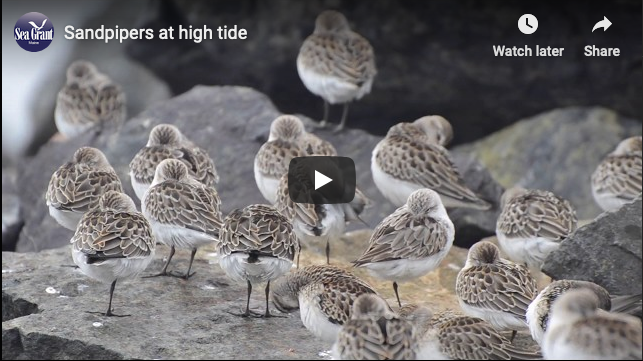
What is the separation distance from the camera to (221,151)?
17.8 m

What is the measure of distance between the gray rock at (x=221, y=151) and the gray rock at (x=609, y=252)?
152 inches

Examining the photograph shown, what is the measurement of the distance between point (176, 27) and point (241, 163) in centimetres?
366

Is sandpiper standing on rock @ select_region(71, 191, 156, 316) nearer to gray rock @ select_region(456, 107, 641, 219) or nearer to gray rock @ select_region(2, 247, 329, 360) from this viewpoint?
gray rock @ select_region(2, 247, 329, 360)

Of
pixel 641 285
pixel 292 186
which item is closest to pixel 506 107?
pixel 292 186

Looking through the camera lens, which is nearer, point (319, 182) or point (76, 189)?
point (76, 189)

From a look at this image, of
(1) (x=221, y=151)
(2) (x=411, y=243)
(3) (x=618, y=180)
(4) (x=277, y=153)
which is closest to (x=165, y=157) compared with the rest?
(4) (x=277, y=153)

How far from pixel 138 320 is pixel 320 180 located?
309 centimetres

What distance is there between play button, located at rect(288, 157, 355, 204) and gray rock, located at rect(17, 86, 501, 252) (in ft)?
4.73

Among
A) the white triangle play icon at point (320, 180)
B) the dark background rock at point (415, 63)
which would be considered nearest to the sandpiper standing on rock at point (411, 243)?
the white triangle play icon at point (320, 180)

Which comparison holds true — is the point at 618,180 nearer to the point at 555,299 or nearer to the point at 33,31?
the point at 555,299

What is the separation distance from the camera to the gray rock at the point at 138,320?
11773mm

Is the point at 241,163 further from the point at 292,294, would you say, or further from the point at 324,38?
the point at 292,294

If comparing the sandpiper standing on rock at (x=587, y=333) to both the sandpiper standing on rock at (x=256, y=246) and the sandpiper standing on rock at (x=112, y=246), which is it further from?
the sandpiper standing on rock at (x=112, y=246)

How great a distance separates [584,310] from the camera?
10.4 m
